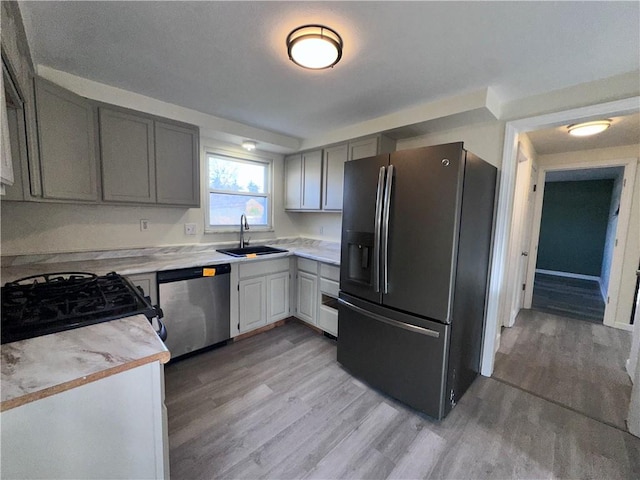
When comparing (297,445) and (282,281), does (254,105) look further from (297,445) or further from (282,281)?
(297,445)

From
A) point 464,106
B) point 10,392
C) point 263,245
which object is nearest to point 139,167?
point 263,245

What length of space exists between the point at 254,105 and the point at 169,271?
1644 millimetres

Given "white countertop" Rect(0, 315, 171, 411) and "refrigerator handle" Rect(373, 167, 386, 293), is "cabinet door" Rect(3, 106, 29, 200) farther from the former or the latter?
"refrigerator handle" Rect(373, 167, 386, 293)

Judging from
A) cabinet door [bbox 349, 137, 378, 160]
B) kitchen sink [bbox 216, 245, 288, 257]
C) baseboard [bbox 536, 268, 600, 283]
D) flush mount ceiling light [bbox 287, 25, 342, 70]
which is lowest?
baseboard [bbox 536, 268, 600, 283]

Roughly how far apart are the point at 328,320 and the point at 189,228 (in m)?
1.83

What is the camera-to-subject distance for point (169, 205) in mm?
2447

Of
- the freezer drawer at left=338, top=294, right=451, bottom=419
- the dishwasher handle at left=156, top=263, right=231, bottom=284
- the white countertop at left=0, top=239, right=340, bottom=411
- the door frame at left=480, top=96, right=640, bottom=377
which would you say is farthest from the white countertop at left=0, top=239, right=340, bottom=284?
the door frame at left=480, top=96, right=640, bottom=377

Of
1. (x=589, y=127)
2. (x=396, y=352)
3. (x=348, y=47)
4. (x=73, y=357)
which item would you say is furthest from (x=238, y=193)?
(x=589, y=127)

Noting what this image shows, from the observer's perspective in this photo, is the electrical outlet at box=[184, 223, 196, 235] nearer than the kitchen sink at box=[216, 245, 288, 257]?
Yes

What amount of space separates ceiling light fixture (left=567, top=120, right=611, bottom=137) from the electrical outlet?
13.0ft

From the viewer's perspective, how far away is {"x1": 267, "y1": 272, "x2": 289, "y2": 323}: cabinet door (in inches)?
117

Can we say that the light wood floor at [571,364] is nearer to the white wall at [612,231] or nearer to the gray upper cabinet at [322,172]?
the white wall at [612,231]

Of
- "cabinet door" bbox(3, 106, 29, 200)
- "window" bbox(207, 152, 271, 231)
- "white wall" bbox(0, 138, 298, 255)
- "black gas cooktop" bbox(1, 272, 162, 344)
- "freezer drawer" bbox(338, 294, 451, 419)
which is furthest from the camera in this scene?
"window" bbox(207, 152, 271, 231)

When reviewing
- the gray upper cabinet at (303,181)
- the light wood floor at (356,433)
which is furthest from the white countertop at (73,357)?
the gray upper cabinet at (303,181)
